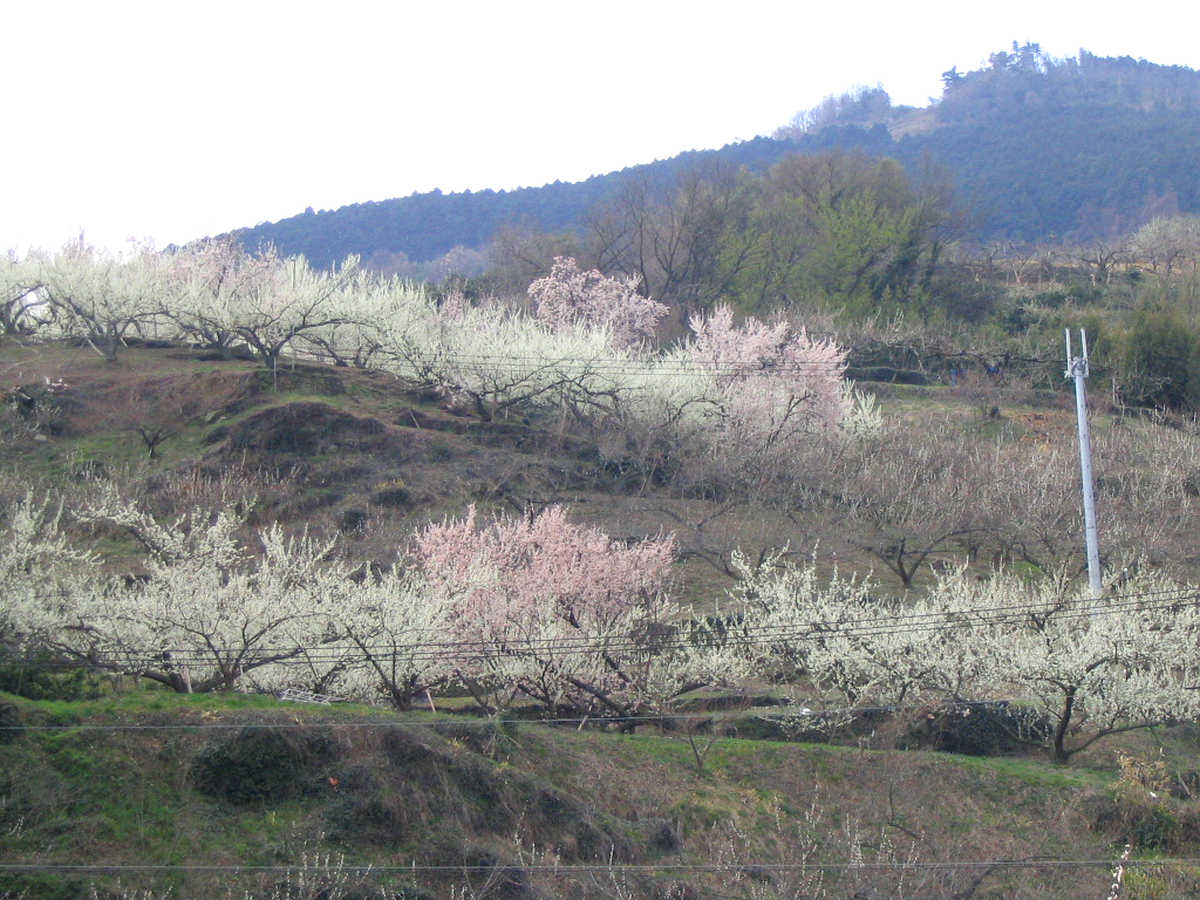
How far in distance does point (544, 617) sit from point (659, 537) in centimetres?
711

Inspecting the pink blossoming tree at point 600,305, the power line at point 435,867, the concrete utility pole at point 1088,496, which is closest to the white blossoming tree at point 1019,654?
the concrete utility pole at point 1088,496

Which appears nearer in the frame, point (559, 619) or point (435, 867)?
point (435, 867)

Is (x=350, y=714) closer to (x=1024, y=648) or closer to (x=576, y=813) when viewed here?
(x=576, y=813)

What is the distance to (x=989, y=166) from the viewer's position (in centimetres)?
12606

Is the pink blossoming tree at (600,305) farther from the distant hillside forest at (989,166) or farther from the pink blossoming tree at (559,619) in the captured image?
the pink blossoming tree at (559,619)

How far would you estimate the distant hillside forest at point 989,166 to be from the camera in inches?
3991

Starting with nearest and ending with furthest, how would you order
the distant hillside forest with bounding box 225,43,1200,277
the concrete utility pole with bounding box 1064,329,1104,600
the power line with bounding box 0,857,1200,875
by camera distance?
the power line with bounding box 0,857,1200,875 → the concrete utility pole with bounding box 1064,329,1104,600 → the distant hillside forest with bounding box 225,43,1200,277

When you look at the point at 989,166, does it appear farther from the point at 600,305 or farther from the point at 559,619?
the point at 559,619

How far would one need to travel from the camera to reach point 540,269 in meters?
67.4

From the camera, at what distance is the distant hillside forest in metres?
101

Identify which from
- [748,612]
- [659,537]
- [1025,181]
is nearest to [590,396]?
[659,537]

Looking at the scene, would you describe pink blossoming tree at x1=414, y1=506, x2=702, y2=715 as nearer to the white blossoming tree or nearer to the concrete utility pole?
the white blossoming tree

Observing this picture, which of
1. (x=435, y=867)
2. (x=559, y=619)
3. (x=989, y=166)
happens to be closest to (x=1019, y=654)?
(x=559, y=619)

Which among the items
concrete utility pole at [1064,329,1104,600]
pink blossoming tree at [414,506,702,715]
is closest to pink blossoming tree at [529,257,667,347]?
pink blossoming tree at [414,506,702,715]
